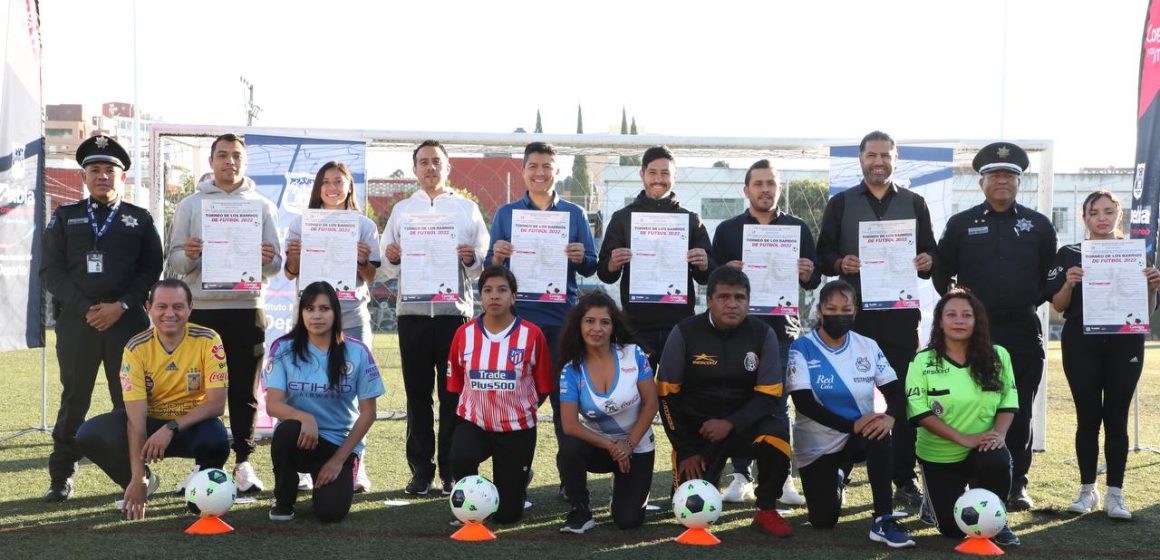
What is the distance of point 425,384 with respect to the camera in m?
6.14

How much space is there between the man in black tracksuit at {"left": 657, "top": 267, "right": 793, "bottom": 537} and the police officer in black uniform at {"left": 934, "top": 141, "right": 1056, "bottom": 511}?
4.74 ft

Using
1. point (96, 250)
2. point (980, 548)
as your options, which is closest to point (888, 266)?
point (980, 548)

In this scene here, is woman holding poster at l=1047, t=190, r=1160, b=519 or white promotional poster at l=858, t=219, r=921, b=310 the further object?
white promotional poster at l=858, t=219, r=921, b=310

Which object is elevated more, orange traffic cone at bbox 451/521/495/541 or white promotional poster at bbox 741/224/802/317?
white promotional poster at bbox 741/224/802/317

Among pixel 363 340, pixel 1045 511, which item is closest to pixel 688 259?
pixel 363 340

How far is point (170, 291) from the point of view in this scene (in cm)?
541

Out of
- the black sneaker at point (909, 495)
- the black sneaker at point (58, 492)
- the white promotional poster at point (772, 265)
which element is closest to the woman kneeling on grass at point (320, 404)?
the black sneaker at point (58, 492)

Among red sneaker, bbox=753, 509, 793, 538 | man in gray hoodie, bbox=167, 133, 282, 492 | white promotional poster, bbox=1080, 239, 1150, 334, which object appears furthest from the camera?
man in gray hoodie, bbox=167, 133, 282, 492

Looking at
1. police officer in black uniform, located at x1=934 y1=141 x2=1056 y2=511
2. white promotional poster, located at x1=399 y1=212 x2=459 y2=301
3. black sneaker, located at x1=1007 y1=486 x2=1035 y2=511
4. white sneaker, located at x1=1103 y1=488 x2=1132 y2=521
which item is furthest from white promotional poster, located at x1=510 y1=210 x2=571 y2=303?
white sneaker, located at x1=1103 y1=488 x2=1132 y2=521

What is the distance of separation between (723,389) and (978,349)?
138 cm

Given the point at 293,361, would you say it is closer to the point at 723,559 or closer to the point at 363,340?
the point at 363,340

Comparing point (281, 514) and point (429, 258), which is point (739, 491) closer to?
point (429, 258)

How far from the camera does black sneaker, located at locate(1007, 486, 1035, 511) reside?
578 centimetres

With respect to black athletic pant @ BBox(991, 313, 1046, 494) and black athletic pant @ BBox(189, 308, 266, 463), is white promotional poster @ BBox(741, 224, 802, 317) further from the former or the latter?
black athletic pant @ BBox(189, 308, 266, 463)
